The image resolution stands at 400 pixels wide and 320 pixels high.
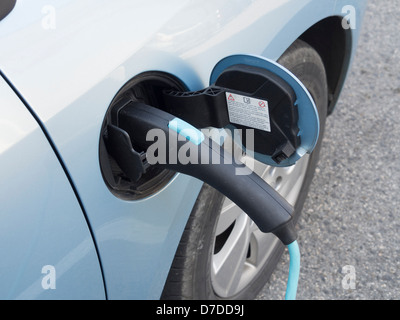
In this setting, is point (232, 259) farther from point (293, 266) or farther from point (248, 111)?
point (248, 111)

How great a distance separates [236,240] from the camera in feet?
5.95

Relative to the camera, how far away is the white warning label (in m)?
1.20

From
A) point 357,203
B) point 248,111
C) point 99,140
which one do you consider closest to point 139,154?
point 99,140

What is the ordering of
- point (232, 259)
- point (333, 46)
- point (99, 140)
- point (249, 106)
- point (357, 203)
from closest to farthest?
point (99, 140)
point (249, 106)
point (232, 259)
point (333, 46)
point (357, 203)

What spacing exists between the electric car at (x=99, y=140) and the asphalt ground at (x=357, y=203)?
80 cm

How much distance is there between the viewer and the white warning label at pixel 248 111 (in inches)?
47.2

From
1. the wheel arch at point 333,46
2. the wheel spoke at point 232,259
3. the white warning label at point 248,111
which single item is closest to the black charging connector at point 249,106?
the white warning label at point 248,111

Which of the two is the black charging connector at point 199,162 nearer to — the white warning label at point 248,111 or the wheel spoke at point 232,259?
the white warning label at point 248,111

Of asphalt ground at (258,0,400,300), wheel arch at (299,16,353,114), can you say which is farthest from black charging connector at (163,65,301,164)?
asphalt ground at (258,0,400,300)

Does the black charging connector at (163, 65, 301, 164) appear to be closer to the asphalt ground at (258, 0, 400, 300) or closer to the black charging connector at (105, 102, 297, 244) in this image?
the black charging connector at (105, 102, 297, 244)

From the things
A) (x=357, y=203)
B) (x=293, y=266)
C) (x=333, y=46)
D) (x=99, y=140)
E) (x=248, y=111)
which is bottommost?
(x=357, y=203)

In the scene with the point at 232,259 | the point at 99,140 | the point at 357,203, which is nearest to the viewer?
the point at 99,140

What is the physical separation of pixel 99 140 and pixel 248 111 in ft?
1.16

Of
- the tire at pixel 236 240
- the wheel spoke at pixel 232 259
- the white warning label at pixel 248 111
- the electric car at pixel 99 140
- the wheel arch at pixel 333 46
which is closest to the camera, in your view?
the electric car at pixel 99 140
